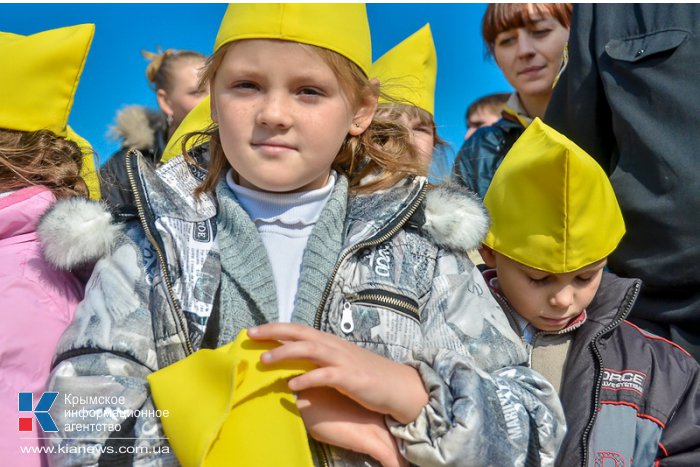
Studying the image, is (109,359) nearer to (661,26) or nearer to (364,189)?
(364,189)

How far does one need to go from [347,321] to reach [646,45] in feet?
4.80

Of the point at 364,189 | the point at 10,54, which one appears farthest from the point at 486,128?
the point at 10,54

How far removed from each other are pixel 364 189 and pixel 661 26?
47.5 inches

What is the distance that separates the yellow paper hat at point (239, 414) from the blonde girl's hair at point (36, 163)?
97cm

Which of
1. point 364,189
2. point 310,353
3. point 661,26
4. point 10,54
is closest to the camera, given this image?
point 310,353

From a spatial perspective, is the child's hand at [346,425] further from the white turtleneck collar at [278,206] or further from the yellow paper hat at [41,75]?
the yellow paper hat at [41,75]

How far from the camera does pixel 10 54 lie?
2.35m

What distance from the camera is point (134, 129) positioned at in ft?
16.5

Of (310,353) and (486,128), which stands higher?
(486,128)

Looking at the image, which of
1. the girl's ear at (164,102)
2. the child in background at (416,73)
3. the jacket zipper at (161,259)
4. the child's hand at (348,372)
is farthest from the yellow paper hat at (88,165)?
the girl's ear at (164,102)

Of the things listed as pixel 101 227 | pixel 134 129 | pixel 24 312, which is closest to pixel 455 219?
pixel 101 227

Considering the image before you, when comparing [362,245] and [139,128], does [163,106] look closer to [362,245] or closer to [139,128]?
[139,128]

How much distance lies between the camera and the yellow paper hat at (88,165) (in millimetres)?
2629

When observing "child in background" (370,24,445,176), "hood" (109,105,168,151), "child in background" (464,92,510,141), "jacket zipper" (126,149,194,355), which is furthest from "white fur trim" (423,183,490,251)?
"child in background" (464,92,510,141)
